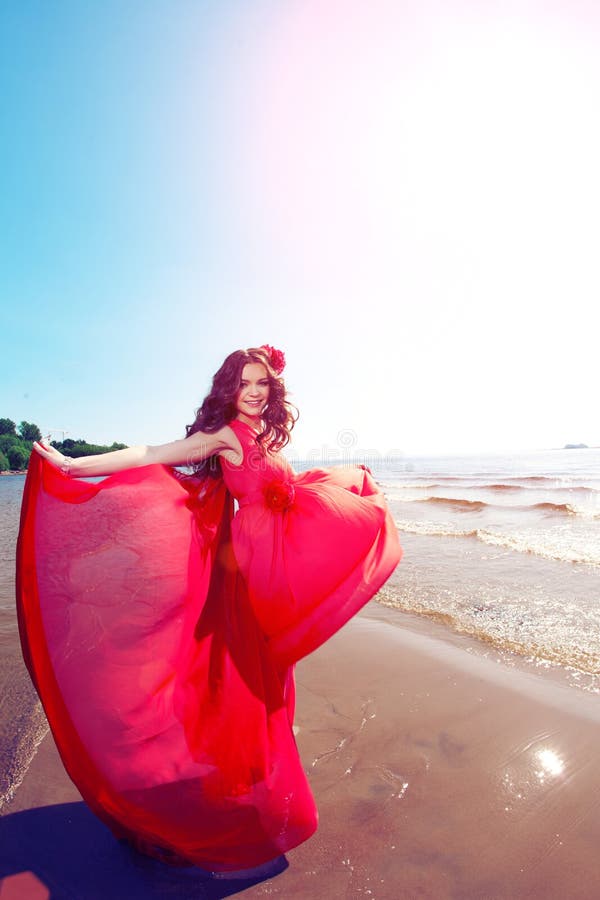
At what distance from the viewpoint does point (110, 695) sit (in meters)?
1.86

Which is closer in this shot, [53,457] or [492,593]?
[53,457]

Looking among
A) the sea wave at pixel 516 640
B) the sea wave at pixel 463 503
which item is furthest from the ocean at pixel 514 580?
the sea wave at pixel 463 503

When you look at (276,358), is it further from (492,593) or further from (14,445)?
(14,445)

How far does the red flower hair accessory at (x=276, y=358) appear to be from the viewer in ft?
10.9

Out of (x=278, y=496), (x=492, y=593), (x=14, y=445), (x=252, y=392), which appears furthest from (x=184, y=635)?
(x=14, y=445)

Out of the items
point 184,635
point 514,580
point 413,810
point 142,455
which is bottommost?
point 514,580

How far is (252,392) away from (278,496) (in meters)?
0.95

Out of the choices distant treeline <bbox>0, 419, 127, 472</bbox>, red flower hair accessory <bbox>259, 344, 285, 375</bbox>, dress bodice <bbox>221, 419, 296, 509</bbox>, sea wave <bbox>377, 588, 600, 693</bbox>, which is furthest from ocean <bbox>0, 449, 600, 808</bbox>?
distant treeline <bbox>0, 419, 127, 472</bbox>

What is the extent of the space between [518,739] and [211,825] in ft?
6.73

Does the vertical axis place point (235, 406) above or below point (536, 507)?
above

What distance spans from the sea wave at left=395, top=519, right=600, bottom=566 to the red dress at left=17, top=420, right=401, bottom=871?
713 cm

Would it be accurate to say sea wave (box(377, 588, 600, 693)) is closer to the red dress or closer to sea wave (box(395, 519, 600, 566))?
the red dress

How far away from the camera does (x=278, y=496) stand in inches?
98.0

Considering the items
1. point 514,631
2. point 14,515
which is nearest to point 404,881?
point 514,631
